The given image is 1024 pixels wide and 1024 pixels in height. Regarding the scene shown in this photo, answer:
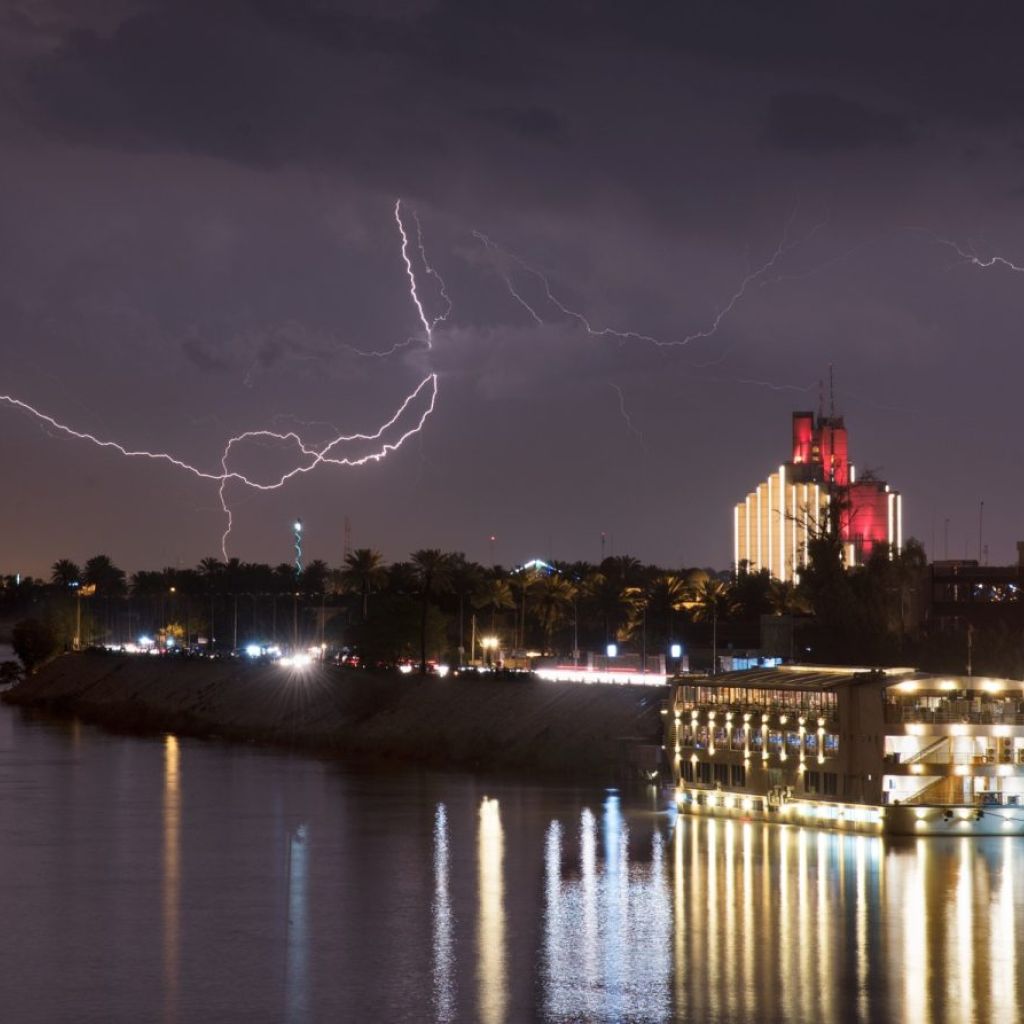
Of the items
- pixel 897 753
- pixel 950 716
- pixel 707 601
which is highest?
pixel 707 601

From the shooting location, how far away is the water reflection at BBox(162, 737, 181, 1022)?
51312 mm

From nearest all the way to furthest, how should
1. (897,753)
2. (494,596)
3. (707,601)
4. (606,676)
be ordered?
1. (897,753)
2. (606,676)
3. (494,596)
4. (707,601)

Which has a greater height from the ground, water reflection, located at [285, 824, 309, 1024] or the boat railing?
the boat railing

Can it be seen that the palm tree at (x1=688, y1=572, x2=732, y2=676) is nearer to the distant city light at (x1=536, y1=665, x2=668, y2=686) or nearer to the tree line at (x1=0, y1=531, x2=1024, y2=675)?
the tree line at (x1=0, y1=531, x2=1024, y2=675)

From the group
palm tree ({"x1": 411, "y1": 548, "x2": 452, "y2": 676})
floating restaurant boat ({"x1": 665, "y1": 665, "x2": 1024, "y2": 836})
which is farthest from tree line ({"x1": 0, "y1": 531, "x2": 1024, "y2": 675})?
floating restaurant boat ({"x1": 665, "y1": 665, "x2": 1024, "y2": 836})

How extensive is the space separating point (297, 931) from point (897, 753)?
28.3m

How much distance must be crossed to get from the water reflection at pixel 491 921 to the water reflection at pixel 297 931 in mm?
4923

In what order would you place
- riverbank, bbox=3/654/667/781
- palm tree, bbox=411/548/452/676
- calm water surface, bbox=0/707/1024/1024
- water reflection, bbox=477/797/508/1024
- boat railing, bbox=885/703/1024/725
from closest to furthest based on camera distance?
water reflection, bbox=477/797/508/1024 → calm water surface, bbox=0/707/1024/1024 → boat railing, bbox=885/703/1024/725 → riverbank, bbox=3/654/667/781 → palm tree, bbox=411/548/452/676

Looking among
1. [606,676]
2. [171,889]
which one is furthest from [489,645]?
[171,889]

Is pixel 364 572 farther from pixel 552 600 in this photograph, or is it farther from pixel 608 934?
pixel 608 934

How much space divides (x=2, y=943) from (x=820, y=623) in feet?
297

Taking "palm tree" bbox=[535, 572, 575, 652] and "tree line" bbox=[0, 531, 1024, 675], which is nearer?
"tree line" bbox=[0, 531, 1024, 675]

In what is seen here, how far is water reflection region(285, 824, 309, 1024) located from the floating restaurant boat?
69.0ft

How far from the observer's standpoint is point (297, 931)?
59.8 metres
